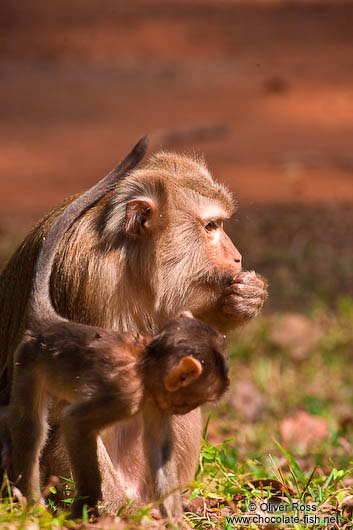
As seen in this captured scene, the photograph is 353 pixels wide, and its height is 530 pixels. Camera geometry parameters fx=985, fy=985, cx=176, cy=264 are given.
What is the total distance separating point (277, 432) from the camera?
677cm

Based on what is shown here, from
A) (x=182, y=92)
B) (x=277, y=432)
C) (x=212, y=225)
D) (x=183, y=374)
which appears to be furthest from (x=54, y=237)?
(x=182, y=92)

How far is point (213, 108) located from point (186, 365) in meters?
11.7

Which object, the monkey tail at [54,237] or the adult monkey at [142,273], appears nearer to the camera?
the monkey tail at [54,237]

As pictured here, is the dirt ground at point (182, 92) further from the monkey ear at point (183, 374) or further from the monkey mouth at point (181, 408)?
the monkey ear at point (183, 374)

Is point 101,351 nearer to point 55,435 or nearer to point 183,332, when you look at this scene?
point 183,332

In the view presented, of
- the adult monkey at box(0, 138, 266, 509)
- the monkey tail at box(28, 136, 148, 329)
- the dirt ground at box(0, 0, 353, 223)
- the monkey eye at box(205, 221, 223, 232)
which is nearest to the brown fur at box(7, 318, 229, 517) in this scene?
the monkey tail at box(28, 136, 148, 329)

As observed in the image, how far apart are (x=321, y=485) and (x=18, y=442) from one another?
1680 mm

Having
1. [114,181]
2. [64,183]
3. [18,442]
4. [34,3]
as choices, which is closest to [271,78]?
[64,183]

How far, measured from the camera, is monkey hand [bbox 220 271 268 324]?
14.9ft

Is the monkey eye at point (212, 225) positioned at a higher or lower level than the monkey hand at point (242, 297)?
higher

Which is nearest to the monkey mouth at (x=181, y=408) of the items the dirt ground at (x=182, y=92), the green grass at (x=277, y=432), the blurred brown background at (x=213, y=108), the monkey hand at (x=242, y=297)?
the green grass at (x=277, y=432)

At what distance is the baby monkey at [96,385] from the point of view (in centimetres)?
375

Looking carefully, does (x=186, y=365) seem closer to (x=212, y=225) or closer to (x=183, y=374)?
(x=183, y=374)

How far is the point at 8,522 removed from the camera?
144 inches
